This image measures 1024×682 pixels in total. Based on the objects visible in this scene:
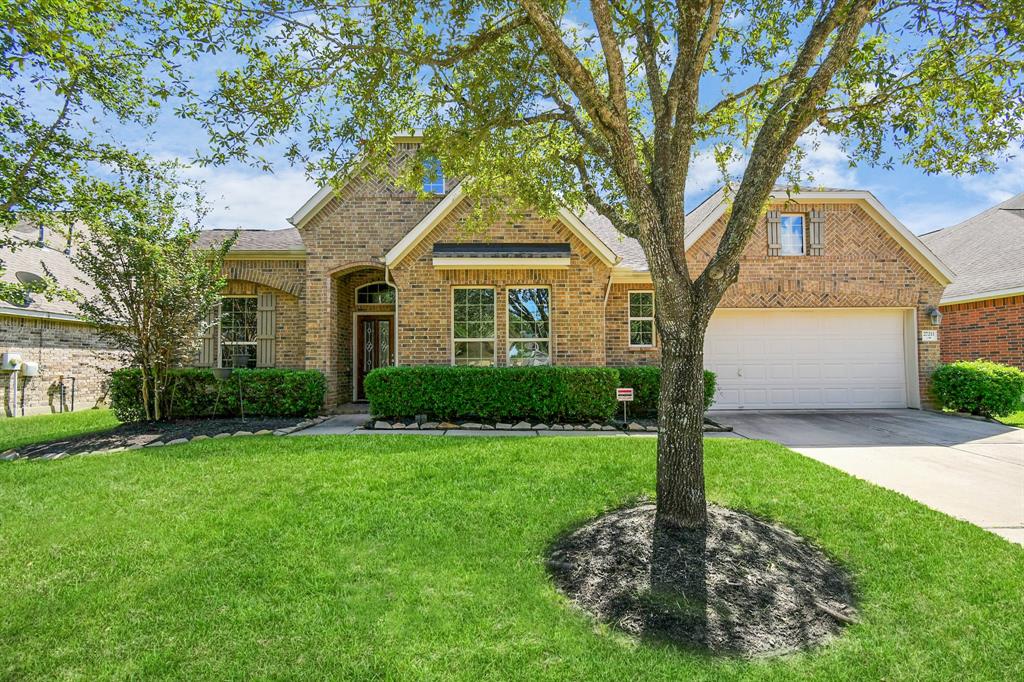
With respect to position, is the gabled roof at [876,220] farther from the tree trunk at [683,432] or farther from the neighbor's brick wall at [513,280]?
the tree trunk at [683,432]

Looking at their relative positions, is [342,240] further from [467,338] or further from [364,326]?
[467,338]

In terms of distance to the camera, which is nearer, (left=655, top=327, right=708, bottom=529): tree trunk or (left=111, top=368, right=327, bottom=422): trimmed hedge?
(left=655, top=327, right=708, bottom=529): tree trunk

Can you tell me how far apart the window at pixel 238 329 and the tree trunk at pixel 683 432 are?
11.9 meters

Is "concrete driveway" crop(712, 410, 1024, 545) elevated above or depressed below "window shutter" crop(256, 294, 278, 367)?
below

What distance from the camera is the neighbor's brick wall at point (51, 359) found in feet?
38.5

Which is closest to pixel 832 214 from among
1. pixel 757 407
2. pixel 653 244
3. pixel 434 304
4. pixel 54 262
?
pixel 757 407

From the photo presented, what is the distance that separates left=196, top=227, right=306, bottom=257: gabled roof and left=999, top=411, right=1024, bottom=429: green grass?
16020 mm

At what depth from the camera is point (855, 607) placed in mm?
3301

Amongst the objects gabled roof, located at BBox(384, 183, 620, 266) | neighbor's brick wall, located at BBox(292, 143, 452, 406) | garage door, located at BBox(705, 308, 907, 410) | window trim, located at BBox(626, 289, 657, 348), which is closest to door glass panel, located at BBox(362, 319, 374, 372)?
neighbor's brick wall, located at BBox(292, 143, 452, 406)

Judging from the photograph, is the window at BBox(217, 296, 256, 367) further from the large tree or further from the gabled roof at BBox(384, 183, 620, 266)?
the large tree

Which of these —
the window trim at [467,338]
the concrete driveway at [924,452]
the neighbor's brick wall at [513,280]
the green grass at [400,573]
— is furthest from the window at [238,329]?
the concrete driveway at [924,452]

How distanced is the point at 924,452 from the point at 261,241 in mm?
14840

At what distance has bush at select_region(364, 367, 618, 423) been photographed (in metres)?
9.53

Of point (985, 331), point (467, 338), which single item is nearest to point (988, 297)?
point (985, 331)
